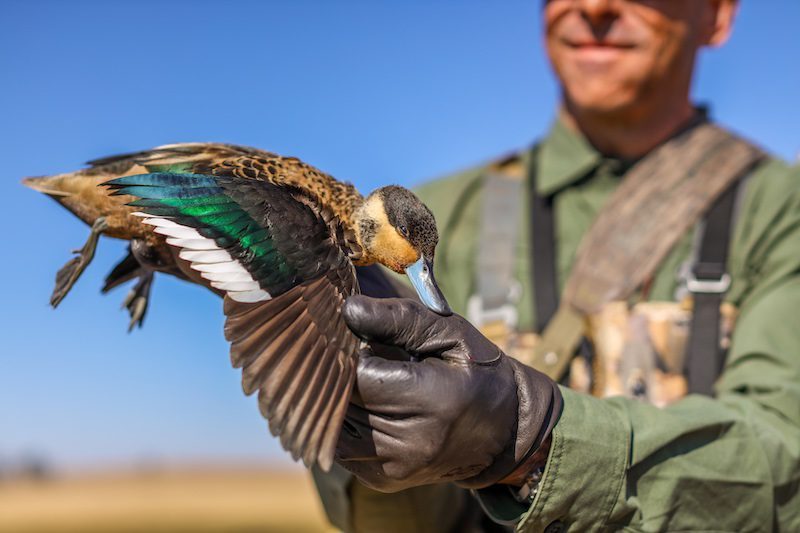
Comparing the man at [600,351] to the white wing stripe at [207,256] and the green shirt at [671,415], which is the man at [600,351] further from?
the white wing stripe at [207,256]

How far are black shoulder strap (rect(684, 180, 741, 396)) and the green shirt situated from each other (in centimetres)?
8

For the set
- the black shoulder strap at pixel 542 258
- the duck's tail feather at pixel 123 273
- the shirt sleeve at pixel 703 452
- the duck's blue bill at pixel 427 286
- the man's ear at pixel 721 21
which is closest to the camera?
the duck's blue bill at pixel 427 286

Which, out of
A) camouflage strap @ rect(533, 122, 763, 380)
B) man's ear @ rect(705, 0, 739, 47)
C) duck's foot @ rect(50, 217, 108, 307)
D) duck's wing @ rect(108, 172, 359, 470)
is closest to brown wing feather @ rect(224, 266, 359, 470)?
duck's wing @ rect(108, 172, 359, 470)

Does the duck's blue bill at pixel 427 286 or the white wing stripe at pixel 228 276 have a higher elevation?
the white wing stripe at pixel 228 276

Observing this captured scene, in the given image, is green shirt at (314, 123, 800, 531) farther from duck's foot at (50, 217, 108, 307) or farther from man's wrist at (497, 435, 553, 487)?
duck's foot at (50, 217, 108, 307)

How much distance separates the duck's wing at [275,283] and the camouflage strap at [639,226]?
1.64 m

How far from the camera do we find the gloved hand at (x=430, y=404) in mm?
2164

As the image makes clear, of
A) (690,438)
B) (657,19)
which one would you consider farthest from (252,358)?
(657,19)

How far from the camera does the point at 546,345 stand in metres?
3.76

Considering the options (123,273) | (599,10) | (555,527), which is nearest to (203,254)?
(123,273)

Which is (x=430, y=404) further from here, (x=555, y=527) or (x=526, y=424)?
(x=555, y=527)

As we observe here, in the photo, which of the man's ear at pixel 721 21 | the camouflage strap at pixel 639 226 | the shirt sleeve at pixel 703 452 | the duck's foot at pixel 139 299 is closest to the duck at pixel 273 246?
the duck's foot at pixel 139 299

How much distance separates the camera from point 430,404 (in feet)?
7.04

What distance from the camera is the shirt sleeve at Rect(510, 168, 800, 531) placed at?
2477 millimetres
